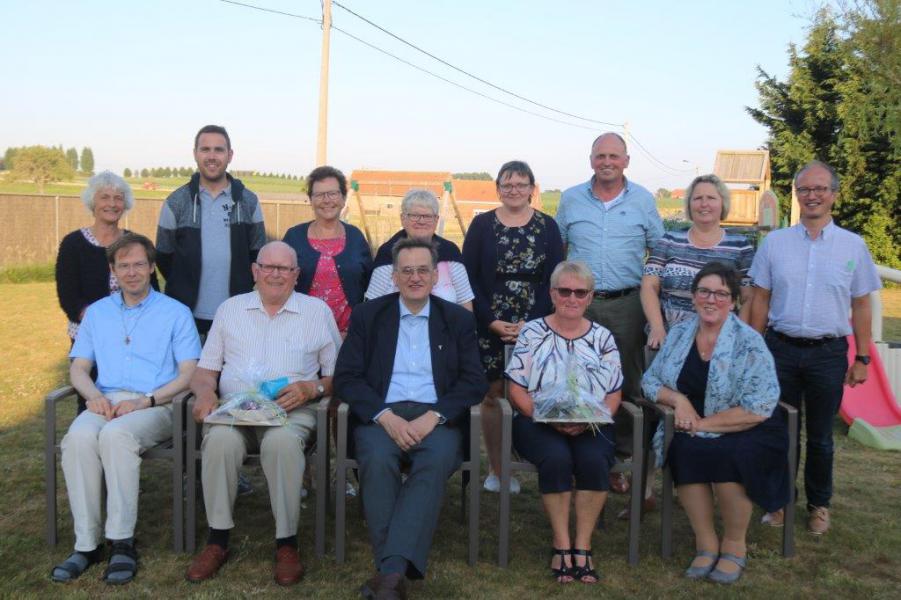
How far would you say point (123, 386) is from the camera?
3760 mm

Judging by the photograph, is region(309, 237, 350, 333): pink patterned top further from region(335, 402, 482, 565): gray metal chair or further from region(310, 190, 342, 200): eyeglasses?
region(335, 402, 482, 565): gray metal chair

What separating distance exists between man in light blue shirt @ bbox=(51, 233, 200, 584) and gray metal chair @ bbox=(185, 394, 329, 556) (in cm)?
11

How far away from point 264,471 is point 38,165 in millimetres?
60761

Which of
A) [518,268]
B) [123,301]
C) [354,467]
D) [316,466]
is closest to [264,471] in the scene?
[316,466]

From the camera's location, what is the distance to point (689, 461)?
11.5 feet

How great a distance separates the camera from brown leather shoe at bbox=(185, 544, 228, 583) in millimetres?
3312

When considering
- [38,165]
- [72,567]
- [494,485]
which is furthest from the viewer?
[38,165]

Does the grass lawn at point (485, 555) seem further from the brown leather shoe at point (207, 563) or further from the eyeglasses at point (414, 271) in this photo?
the eyeglasses at point (414, 271)

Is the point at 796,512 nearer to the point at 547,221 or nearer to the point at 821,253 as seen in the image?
the point at 821,253

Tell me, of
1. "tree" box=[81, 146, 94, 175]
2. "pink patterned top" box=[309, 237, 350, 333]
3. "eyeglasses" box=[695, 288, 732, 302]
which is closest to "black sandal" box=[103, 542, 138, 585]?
"pink patterned top" box=[309, 237, 350, 333]

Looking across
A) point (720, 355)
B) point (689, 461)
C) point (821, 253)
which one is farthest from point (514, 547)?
point (821, 253)

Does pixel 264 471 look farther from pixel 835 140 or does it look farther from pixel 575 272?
pixel 835 140

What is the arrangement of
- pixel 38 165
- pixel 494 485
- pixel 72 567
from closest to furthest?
1. pixel 72 567
2. pixel 494 485
3. pixel 38 165

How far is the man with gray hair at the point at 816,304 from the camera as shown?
3.81 m
